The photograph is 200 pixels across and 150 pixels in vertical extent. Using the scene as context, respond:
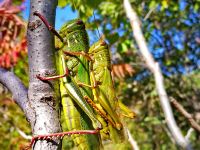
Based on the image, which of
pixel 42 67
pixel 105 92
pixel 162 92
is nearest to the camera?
pixel 42 67

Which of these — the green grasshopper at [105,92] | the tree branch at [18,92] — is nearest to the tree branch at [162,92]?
the green grasshopper at [105,92]

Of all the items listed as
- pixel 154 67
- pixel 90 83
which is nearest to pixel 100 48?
pixel 90 83

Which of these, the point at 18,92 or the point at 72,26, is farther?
the point at 72,26

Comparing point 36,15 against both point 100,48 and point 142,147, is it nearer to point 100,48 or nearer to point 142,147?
point 100,48

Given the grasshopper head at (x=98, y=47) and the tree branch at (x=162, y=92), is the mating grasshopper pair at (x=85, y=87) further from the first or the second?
the tree branch at (x=162, y=92)

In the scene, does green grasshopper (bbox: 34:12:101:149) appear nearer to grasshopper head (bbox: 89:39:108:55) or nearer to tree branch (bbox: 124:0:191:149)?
grasshopper head (bbox: 89:39:108:55)

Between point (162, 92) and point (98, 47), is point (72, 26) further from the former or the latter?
point (162, 92)

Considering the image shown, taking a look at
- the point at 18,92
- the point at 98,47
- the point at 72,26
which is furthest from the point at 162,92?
the point at 18,92
